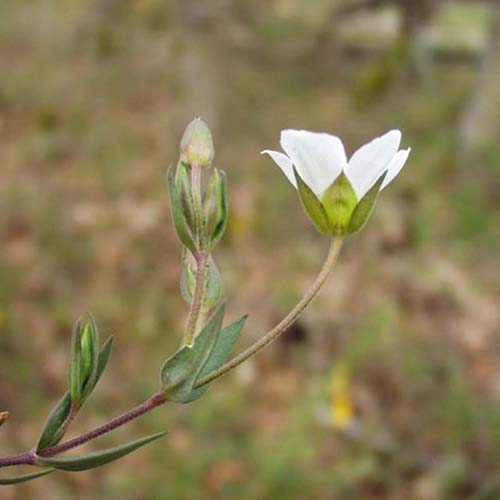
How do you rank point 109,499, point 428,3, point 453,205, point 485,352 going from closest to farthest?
point 109,499 → point 485,352 → point 453,205 → point 428,3

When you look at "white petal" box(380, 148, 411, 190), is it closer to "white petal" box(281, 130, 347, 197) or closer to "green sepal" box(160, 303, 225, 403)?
"white petal" box(281, 130, 347, 197)

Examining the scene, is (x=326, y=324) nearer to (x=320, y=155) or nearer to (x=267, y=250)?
(x=267, y=250)

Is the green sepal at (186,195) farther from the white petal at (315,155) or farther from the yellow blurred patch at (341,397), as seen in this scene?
the yellow blurred patch at (341,397)

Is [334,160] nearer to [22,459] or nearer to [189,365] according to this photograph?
[189,365]

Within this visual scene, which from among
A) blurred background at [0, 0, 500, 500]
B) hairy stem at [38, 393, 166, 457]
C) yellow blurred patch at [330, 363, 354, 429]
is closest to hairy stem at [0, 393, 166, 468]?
hairy stem at [38, 393, 166, 457]

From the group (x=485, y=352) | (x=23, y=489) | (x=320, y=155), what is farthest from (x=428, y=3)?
(x=320, y=155)

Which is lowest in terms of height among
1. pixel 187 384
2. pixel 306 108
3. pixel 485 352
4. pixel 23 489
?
pixel 485 352
